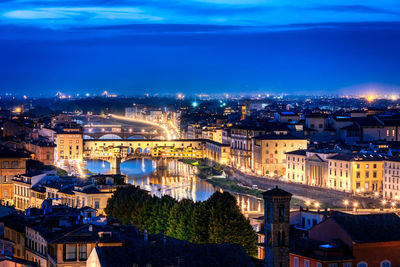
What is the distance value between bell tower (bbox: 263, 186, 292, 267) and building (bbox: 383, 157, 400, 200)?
1543cm

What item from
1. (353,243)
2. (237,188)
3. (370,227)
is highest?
(370,227)

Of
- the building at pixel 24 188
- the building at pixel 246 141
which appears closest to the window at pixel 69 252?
the building at pixel 24 188

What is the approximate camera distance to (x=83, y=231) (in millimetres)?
11945

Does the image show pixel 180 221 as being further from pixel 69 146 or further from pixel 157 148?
pixel 157 148

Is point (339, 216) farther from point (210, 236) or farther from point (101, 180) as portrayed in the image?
point (101, 180)

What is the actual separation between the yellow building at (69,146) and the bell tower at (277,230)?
37191mm

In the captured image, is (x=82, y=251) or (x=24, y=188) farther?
(x=24, y=188)

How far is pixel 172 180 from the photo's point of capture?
36.8m

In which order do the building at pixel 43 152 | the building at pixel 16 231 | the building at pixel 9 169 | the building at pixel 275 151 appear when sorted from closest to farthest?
the building at pixel 16 231 → the building at pixel 9 169 → the building at pixel 275 151 → the building at pixel 43 152

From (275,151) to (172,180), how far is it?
408 cm

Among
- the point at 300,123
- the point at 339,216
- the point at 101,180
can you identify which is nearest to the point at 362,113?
the point at 300,123

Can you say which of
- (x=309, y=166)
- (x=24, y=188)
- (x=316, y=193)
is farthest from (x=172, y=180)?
(x=24, y=188)

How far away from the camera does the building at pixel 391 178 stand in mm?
26930

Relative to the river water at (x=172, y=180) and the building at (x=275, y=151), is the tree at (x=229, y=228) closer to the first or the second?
the river water at (x=172, y=180)
